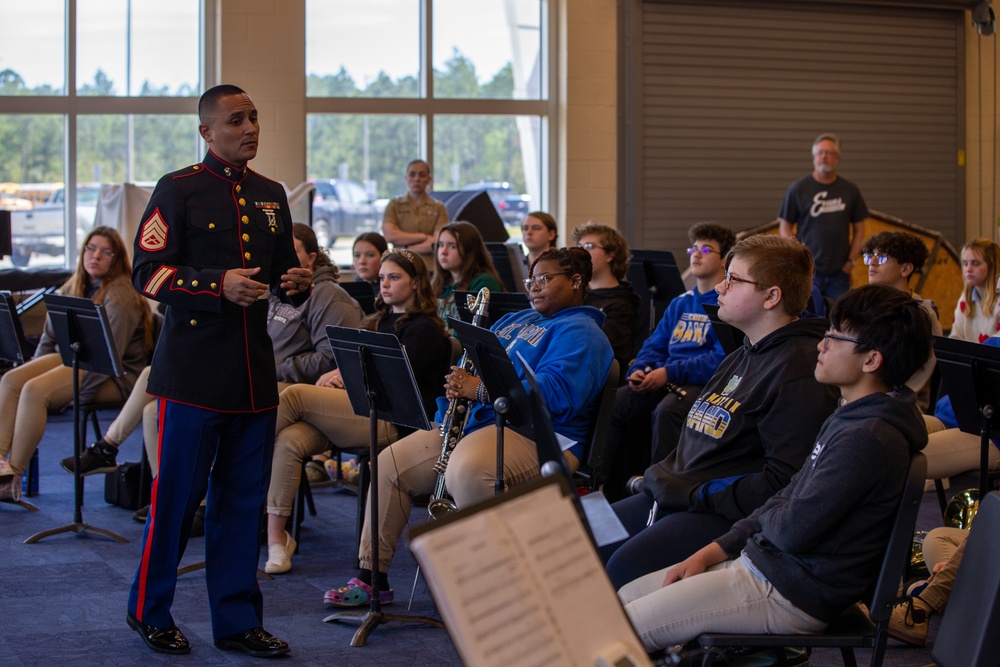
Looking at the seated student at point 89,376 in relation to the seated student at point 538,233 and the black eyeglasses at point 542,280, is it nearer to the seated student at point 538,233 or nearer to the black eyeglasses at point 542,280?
the seated student at point 538,233

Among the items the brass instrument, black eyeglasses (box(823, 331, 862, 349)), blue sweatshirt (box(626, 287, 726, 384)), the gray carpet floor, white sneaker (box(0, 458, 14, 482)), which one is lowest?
the gray carpet floor

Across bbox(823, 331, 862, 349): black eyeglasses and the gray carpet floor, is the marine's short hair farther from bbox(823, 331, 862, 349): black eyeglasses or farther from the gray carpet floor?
bbox(823, 331, 862, 349): black eyeglasses

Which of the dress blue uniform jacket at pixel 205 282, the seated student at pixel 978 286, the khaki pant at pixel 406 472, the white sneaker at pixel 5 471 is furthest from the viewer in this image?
the white sneaker at pixel 5 471

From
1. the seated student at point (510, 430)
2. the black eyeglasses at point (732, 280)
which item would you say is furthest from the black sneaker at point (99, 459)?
the black eyeglasses at point (732, 280)

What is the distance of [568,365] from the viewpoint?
11.9 ft

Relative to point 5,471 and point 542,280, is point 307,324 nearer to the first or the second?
point 542,280

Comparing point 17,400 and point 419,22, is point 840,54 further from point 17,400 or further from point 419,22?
point 17,400

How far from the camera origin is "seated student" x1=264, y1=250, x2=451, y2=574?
4395mm

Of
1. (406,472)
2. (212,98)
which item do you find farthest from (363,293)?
(212,98)

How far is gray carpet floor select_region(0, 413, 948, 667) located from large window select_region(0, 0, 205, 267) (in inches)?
173

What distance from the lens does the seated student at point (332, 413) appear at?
439 centimetres

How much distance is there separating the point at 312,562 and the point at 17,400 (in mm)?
2041

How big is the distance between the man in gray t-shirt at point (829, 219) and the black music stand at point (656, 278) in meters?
2.64

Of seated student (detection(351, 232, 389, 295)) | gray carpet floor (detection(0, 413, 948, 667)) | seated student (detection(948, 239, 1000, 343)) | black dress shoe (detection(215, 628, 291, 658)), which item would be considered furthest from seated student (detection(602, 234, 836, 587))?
→ seated student (detection(351, 232, 389, 295))
